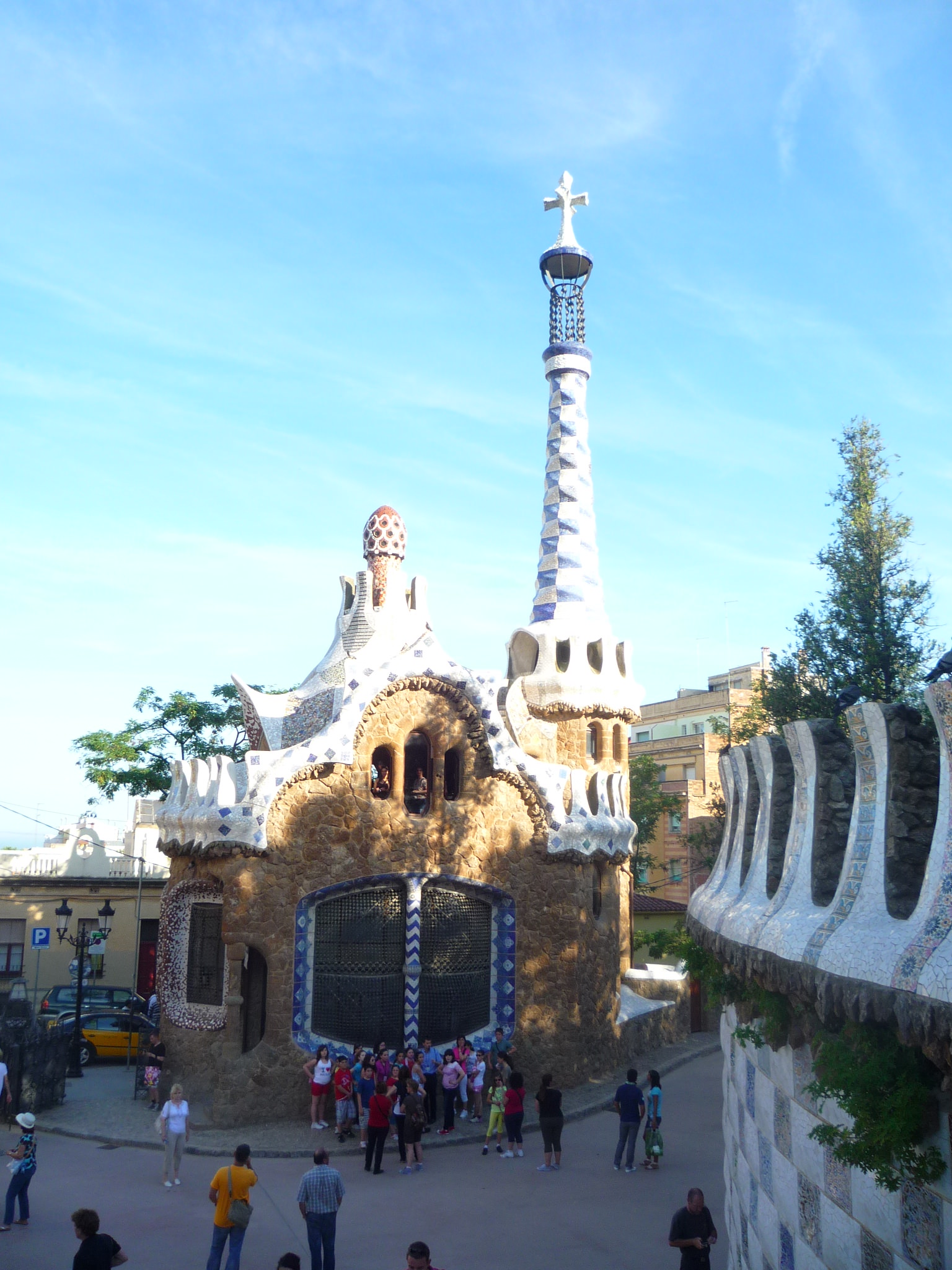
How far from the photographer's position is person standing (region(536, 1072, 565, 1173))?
1204 centimetres

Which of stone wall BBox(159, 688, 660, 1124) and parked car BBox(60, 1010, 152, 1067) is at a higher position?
stone wall BBox(159, 688, 660, 1124)

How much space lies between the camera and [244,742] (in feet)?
89.9

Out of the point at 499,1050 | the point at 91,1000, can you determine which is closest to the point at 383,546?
the point at 499,1050

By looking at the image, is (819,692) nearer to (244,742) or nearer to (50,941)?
(244,742)

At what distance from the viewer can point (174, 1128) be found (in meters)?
10.9

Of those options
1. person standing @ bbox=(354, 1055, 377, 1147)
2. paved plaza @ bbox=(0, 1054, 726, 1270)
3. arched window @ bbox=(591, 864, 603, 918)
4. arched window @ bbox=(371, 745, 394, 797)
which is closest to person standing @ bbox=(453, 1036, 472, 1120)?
paved plaza @ bbox=(0, 1054, 726, 1270)

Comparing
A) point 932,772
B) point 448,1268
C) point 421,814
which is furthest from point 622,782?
point 932,772

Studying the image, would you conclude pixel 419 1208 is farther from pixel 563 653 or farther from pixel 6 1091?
pixel 563 653

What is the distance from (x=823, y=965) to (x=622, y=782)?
14.8 m

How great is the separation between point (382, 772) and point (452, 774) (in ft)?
3.39

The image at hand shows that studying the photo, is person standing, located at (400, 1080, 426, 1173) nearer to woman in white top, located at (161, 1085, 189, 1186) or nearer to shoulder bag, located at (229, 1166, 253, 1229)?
woman in white top, located at (161, 1085, 189, 1186)

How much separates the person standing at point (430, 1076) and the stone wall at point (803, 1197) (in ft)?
19.4

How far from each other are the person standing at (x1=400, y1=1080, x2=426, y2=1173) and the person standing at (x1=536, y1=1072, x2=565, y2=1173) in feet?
4.39

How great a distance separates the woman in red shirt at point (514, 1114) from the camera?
12.7 m
